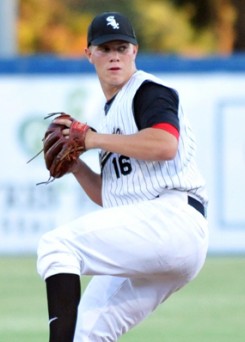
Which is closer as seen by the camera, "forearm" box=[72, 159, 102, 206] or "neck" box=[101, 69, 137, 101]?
"neck" box=[101, 69, 137, 101]

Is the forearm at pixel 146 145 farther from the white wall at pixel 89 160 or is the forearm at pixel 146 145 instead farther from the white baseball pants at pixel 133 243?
the white wall at pixel 89 160

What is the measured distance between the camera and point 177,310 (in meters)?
8.91

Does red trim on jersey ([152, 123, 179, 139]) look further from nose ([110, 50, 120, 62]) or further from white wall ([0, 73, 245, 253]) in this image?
white wall ([0, 73, 245, 253])

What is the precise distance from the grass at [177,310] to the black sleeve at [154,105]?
7.96 feet

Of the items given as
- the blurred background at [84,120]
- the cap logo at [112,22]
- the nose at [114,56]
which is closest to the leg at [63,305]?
the nose at [114,56]

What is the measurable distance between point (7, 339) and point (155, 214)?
2.43m

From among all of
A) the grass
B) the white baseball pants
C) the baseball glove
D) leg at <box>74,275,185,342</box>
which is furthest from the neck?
the grass

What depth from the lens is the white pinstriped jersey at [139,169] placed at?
219 inches

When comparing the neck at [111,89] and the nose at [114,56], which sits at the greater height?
the nose at [114,56]

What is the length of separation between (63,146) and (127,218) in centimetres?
48

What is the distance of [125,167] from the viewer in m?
5.66

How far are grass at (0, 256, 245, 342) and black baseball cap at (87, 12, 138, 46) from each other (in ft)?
8.26

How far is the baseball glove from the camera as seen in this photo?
5.58m

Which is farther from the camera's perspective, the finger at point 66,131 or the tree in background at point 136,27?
the tree in background at point 136,27
